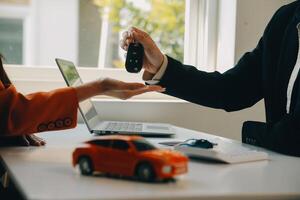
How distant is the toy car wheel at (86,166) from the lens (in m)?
0.67

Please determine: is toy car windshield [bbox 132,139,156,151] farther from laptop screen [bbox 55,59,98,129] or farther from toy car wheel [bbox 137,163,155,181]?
laptop screen [bbox 55,59,98,129]

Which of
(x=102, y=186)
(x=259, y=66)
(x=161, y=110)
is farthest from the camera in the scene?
(x=161, y=110)

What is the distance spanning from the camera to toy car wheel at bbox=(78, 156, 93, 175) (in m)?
0.67

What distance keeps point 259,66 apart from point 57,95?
0.79 m

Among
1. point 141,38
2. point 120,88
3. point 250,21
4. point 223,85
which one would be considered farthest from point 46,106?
point 250,21

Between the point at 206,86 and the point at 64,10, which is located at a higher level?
the point at 64,10

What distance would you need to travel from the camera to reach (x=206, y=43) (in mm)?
2002

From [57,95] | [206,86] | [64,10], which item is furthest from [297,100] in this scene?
[64,10]

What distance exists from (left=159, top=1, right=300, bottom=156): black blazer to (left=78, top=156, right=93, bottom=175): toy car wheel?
0.54 metres

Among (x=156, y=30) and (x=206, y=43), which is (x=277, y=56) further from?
(x=156, y=30)

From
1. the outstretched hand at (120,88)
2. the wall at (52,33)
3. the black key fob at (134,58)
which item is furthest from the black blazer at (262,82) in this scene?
the wall at (52,33)

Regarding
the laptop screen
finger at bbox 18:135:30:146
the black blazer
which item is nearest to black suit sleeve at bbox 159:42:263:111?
the black blazer

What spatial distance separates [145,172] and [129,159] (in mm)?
28

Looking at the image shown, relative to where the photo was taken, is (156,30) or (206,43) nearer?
(206,43)
